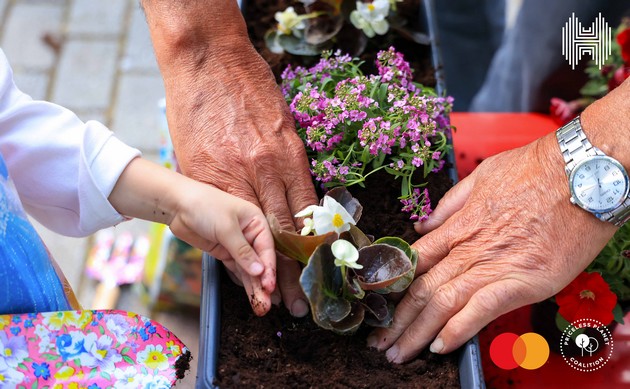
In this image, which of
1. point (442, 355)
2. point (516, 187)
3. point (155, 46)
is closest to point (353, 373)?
point (442, 355)

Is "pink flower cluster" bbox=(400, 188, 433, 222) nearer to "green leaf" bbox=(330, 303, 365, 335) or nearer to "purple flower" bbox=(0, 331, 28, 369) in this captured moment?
"green leaf" bbox=(330, 303, 365, 335)

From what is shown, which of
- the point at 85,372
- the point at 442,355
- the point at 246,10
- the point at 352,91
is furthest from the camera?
the point at 246,10

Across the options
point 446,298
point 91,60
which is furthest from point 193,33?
point 91,60

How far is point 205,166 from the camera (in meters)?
1.20

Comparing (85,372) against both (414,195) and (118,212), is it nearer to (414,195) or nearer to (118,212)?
(118,212)

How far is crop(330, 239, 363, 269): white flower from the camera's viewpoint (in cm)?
97

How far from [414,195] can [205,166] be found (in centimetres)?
39

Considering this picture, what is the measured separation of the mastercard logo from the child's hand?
18.0 inches

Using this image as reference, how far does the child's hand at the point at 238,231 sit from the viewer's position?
3.33 feet

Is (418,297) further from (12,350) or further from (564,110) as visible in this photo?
(564,110)

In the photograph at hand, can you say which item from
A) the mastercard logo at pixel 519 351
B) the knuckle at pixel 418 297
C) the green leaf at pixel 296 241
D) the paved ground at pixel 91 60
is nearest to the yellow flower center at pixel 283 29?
the green leaf at pixel 296 241

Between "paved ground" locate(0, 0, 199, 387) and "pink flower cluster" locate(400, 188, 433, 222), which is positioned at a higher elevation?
"pink flower cluster" locate(400, 188, 433, 222)

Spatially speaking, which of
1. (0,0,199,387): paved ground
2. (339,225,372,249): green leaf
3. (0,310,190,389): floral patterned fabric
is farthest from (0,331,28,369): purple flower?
(0,0,199,387): paved ground

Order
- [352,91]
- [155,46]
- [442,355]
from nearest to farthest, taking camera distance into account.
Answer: [442,355] < [352,91] < [155,46]
